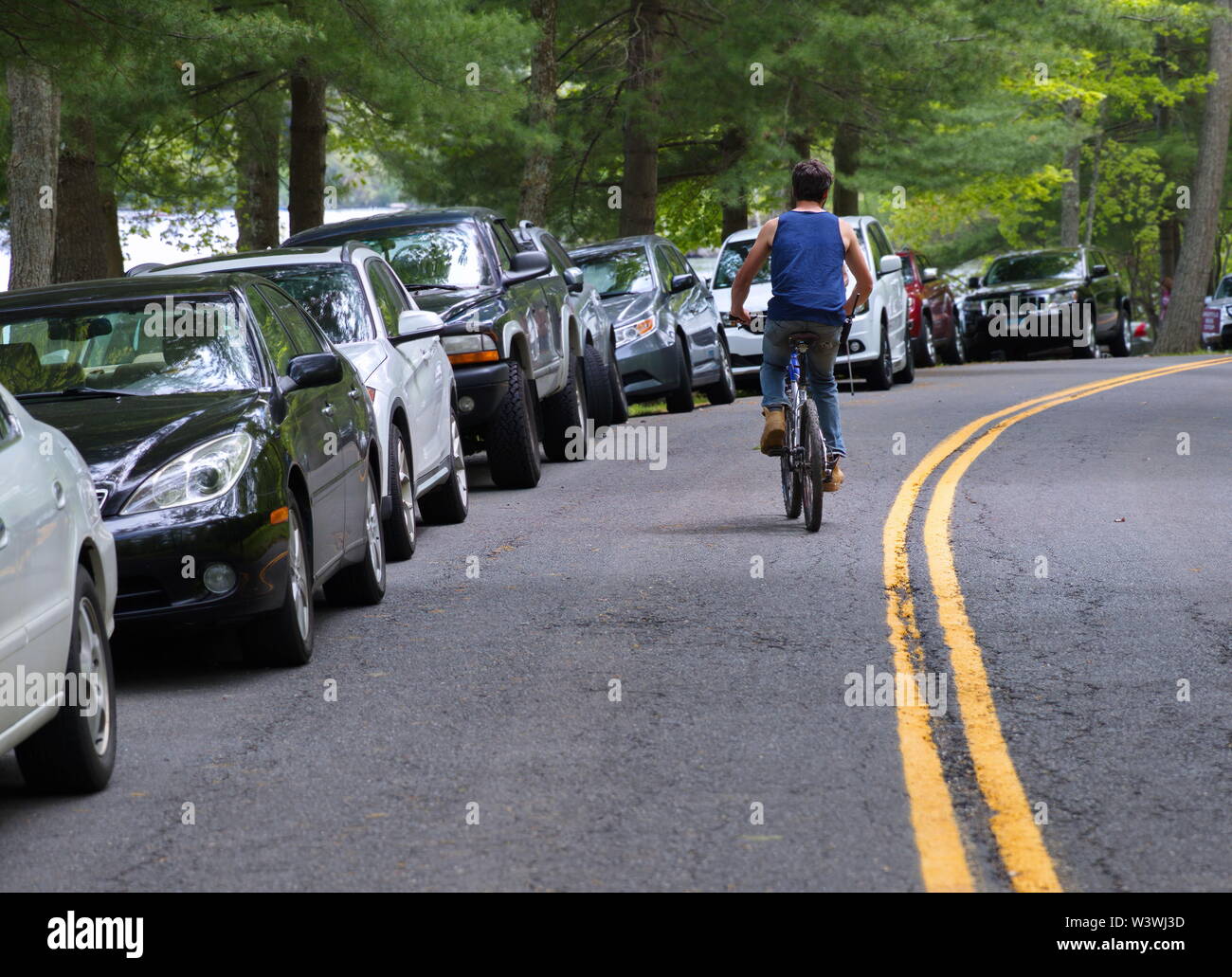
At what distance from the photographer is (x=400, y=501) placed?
1020 centimetres

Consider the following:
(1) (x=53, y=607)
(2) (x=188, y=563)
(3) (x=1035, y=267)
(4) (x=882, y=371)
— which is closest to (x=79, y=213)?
(4) (x=882, y=371)

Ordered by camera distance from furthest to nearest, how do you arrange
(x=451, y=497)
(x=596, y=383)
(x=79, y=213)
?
(x=79, y=213) → (x=596, y=383) → (x=451, y=497)

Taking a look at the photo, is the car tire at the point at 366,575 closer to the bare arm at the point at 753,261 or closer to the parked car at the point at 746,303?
→ the bare arm at the point at 753,261

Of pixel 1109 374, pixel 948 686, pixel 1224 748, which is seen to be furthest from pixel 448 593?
pixel 1109 374

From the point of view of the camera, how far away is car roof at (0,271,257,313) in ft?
27.5

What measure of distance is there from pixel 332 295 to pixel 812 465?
2903 millimetres

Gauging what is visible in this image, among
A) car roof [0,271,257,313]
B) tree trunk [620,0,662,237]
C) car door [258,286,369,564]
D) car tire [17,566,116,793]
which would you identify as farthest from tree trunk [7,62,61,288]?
tree trunk [620,0,662,237]

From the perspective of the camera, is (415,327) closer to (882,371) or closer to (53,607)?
(53,607)

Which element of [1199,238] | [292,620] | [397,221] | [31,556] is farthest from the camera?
[1199,238]

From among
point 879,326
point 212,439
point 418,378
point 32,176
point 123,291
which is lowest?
point 879,326

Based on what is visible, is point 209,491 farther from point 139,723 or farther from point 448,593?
point 448,593

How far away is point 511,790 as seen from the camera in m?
5.69

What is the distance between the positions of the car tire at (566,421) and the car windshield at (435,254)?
1.61 meters
